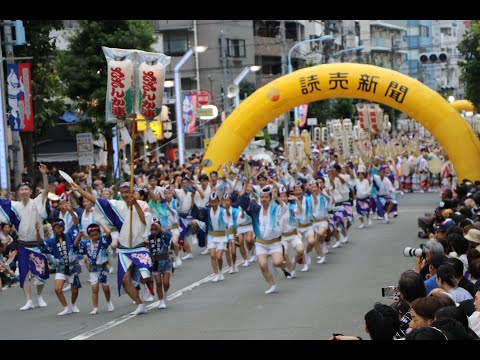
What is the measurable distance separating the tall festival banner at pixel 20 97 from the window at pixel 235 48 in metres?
35.7

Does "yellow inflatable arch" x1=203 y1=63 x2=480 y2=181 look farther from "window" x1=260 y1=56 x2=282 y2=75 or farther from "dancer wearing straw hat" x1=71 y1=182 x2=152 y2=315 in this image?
"window" x1=260 y1=56 x2=282 y2=75

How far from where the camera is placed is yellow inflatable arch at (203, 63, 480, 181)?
25906 mm

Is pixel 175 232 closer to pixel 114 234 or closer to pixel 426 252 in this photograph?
pixel 114 234

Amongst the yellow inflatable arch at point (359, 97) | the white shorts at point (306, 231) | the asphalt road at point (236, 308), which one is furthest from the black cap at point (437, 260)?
the yellow inflatable arch at point (359, 97)

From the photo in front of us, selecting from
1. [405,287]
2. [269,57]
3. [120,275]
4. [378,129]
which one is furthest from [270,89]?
[269,57]

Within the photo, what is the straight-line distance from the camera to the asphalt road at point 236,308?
1282 centimetres

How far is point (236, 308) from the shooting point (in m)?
14.8

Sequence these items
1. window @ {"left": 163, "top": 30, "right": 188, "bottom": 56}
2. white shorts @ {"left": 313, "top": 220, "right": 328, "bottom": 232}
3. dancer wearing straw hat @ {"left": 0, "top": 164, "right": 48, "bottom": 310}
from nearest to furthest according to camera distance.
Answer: dancer wearing straw hat @ {"left": 0, "top": 164, "right": 48, "bottom": 310} → white shorts @ {"left": 313, "top": 220, "right": 328, "bottom": 232} → window @ {"left": 163, "top": 30, "right": 188, "bottom": 56}

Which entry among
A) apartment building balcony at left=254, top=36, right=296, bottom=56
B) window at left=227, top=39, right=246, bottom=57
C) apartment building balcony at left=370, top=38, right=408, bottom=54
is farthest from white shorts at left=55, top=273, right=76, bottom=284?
apartment building balcony at left=370, top=38, right=408, bottom=54

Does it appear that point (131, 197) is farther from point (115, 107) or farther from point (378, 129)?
point (378, 129)

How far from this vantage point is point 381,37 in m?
96.0

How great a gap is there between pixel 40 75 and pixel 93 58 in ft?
15.4

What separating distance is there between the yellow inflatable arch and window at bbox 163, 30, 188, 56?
28199 mm
